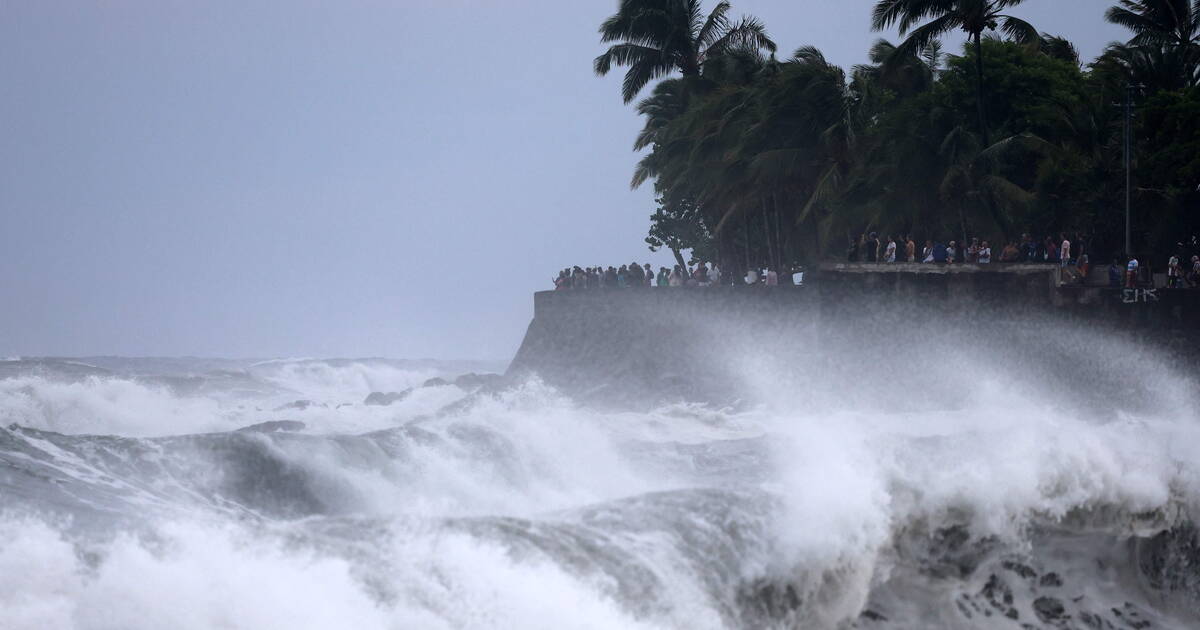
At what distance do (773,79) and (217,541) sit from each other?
2627 centimetres

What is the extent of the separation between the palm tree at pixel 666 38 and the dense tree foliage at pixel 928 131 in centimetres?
5

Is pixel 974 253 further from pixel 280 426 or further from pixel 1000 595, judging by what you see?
pixel 1000 595

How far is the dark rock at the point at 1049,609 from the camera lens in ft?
34.5

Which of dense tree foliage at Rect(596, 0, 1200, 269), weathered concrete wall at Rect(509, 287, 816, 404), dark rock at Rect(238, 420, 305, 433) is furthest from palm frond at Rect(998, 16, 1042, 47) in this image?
dark rock at Rect(238, 420, 305, 433)

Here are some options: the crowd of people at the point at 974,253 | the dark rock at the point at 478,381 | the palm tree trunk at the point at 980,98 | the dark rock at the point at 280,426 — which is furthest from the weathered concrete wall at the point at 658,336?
the dark rock at the point at 280,426

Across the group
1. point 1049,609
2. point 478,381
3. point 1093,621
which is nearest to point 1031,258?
point 1093,621

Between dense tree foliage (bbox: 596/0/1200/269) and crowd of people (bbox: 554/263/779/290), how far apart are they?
1551 mm

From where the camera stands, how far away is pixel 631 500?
1049 centimetres

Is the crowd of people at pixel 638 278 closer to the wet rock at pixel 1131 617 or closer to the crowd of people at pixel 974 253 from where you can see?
the crowd of people at pixel 974 253

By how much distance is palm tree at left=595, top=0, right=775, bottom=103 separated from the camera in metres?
37.8

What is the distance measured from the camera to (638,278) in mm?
35875

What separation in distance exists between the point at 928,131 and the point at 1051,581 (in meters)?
19.9

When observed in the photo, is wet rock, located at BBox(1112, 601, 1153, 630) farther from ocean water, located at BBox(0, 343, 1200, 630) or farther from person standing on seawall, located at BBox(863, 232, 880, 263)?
person standing on seawall, located at BBox(863, 232, 880, 263)

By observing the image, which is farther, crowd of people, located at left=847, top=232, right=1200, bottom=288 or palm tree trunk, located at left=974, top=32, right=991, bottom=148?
palm tree trunk, located at left=974, top=32, right=991, bottom=148
